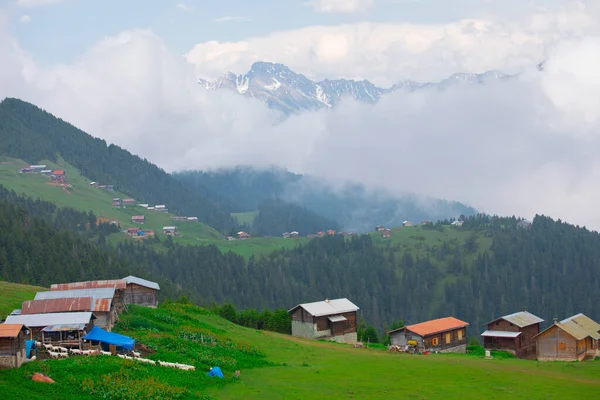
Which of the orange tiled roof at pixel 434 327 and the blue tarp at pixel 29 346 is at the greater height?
the orange tiled roof at pixel 434 327

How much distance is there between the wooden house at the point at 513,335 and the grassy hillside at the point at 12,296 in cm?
5670

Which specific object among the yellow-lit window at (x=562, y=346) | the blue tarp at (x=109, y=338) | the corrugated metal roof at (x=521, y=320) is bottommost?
the yellow-lit window at (x=562, y=346)

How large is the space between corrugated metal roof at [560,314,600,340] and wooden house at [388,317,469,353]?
13320 millimetres

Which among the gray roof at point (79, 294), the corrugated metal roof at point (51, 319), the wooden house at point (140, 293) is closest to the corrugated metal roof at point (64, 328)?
the corrugated metal roof at point (51, 319)

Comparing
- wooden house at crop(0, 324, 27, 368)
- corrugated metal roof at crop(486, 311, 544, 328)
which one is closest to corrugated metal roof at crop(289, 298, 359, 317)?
corrugated metal roof at crop(486, 311, 544, 328)

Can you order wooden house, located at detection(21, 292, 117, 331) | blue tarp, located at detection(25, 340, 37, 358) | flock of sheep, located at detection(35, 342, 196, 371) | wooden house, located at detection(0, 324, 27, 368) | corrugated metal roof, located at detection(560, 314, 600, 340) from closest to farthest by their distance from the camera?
wooden house, located at detection(0, 324, 27, 368), blue tarp, located at detection(25, 340, 37, 358), flock of sheep, located at detection(35, 342, 196, 371), wooden house, located at detection(21, 292, 117, 331), corrugated metal roof, located at detection(560, 314, 600, 340)

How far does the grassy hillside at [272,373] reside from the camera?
41.7 meters

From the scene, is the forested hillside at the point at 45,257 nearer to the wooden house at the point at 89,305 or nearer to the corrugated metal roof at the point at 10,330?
the wooden house at the point at 89,305

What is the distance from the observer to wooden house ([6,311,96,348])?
5262cm

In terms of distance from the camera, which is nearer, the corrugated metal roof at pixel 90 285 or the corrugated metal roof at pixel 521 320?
the corrugated metal roof at pixel 90 285

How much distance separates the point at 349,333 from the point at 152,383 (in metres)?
57.2

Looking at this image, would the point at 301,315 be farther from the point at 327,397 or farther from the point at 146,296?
the point at 327,397

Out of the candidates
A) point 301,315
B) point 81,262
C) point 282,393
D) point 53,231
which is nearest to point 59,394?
point 282,393

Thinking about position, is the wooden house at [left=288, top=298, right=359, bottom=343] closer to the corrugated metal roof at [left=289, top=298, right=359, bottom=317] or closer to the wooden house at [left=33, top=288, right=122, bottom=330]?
the corrugated metal roof at [left=289, top=298, right=359, bottom=317]
